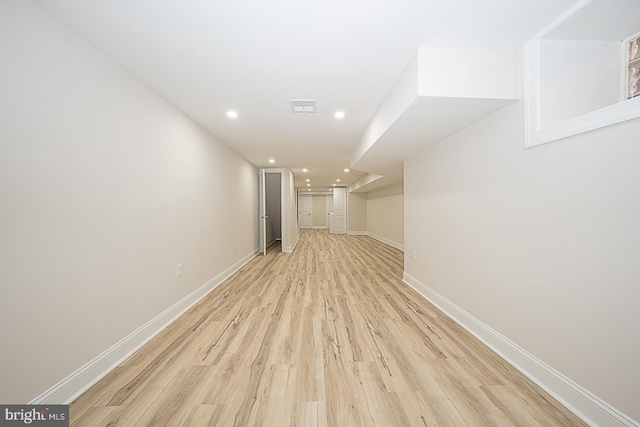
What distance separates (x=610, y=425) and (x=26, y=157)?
127 inches

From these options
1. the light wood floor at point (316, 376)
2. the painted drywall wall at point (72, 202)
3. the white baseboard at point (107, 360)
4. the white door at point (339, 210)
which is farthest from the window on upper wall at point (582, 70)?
the white door at point (339, 210)

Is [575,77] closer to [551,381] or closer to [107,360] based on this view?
[551,381]

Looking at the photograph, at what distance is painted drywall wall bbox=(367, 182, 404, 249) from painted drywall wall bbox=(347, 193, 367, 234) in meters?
0.35

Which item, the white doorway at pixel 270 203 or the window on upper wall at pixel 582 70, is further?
the white doorway at pixel 270 203

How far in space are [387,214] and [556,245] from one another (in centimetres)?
622

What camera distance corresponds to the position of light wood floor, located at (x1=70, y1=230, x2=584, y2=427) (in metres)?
1.20

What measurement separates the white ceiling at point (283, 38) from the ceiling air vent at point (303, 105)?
0.07m

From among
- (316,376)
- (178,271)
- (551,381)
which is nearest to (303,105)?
(178,271)

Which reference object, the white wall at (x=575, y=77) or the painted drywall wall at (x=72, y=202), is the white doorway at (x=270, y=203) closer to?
the painted drywall wall at (x=72, y=202)

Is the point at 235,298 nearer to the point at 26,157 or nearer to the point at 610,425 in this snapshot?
the point at 26,157

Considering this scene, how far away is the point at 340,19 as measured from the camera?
1301 millimetres

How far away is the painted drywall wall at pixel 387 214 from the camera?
258 inches

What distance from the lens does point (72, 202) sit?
1332 millimetres

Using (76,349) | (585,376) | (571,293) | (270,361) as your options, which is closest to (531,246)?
(571,293)
